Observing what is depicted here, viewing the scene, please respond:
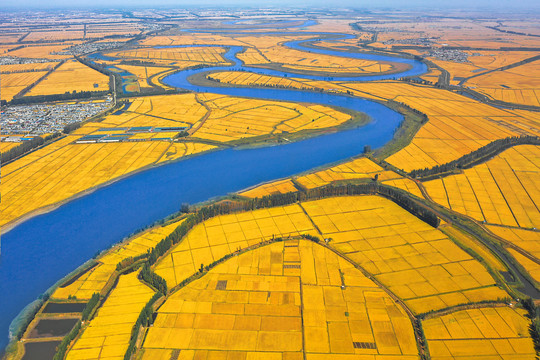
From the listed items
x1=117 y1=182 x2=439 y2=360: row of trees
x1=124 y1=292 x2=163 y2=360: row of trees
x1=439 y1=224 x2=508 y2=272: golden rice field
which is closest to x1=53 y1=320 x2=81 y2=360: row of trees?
x1=124 y1=292 x2=163 y2=360: row of trees

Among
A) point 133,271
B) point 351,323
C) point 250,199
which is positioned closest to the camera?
point 351,323

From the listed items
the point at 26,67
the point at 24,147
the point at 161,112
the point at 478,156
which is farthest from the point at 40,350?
the point at 26,67

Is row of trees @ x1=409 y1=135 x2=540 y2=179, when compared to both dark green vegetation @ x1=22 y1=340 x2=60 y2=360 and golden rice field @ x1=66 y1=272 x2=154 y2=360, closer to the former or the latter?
golden rice field @ x1=66 y1=272 x2=154 y2=360

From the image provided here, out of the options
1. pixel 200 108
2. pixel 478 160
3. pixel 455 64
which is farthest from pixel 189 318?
pixel 455 64

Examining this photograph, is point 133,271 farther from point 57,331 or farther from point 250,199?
point 250,199

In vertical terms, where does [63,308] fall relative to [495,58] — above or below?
below

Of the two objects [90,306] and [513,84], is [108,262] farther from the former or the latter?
[513,84]

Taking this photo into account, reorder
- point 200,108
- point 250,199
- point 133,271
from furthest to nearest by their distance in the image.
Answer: point 200,108, point 250,199, point 133,271
